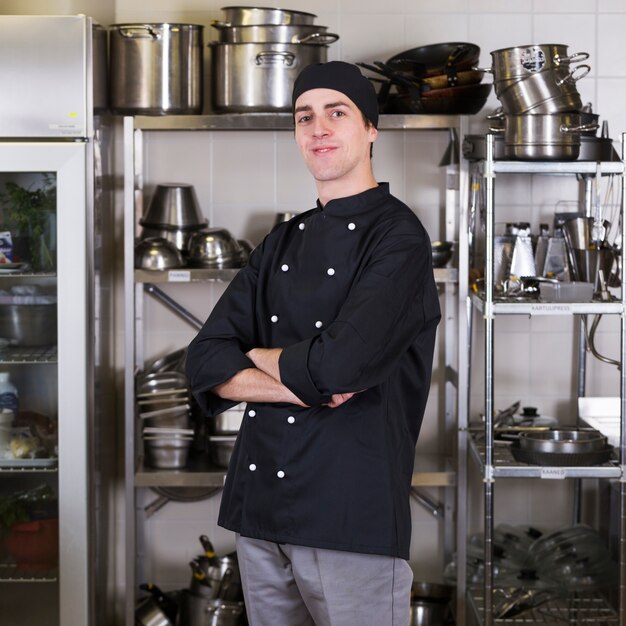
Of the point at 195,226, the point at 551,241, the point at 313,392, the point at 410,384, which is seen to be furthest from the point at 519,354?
the point at 313,392

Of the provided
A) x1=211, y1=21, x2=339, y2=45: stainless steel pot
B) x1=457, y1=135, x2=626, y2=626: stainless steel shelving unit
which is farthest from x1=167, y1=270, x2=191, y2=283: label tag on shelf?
x1=457, y1=135, x2=626, y2=626: stainless steel shelving unit

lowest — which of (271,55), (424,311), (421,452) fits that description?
(421,452)

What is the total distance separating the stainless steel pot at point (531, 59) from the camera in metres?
2.73

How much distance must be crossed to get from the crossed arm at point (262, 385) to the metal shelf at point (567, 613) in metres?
1.46

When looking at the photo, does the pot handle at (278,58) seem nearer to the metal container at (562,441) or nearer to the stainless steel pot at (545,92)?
the stainless steel pot at (545,92)

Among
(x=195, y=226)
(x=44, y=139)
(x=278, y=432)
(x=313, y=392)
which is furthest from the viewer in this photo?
(x=195, y=226)

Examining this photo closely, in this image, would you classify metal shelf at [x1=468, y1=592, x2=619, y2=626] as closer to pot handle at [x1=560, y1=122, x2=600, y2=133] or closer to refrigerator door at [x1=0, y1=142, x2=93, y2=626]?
refrigerator door at [x1=0, y1=142, x2=93, y2=626]

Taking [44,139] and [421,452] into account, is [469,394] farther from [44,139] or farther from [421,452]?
[44,139]

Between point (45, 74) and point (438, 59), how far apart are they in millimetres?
1242

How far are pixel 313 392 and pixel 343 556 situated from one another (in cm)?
33

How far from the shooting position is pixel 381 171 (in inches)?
138

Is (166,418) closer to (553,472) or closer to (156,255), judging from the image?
(156,255)

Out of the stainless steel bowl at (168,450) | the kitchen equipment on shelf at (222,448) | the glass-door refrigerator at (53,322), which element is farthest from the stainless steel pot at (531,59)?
the stainless steel bowl at (168,450)

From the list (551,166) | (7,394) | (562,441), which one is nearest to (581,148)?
(551,166)
